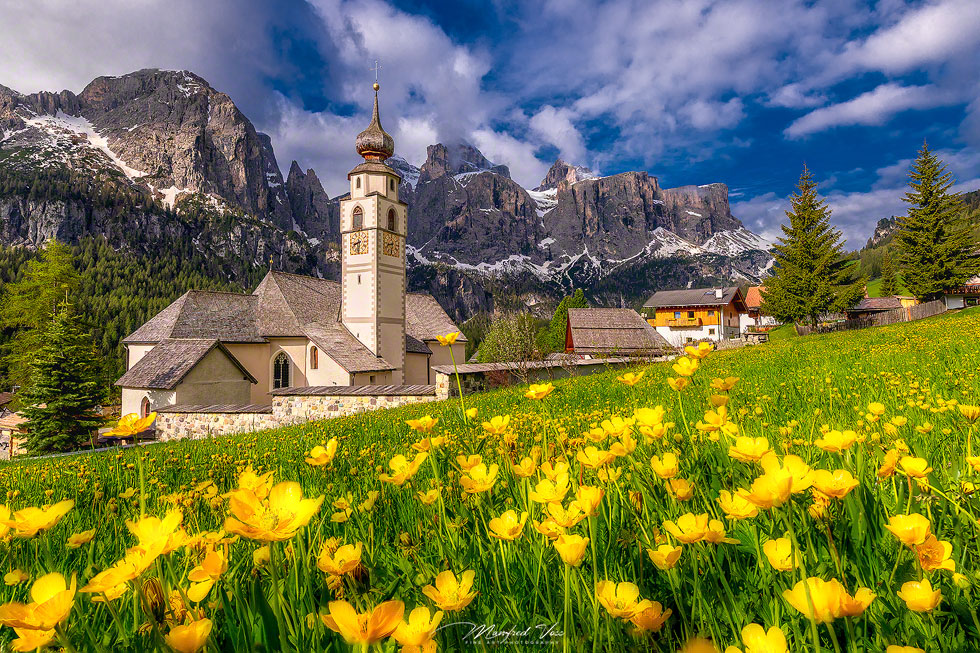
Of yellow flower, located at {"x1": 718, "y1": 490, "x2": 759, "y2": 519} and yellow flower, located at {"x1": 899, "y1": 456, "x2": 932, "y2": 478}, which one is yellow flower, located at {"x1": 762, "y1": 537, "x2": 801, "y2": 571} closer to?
yellow flower, located at {"x1": 718, "y1": 490, "x2": 759, "y2": 519}

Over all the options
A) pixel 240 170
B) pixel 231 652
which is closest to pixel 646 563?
pixel 231 652

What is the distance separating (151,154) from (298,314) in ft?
577

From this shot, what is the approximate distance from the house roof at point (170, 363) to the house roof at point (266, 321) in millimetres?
571

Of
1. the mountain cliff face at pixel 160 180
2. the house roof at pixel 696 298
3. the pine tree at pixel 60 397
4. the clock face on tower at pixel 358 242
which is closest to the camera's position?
the pine tree at pixel 60 397

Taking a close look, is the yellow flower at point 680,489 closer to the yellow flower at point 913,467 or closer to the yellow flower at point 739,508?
the yellow flower at point 739,508

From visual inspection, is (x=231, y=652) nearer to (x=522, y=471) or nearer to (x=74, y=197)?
(x=522, y=471)

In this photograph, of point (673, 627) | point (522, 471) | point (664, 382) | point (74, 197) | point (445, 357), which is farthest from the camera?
point (74, 197)

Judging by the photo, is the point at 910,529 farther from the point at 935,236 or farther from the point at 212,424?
the point at 935,236

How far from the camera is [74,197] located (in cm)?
12006

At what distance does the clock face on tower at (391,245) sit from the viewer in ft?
99.8

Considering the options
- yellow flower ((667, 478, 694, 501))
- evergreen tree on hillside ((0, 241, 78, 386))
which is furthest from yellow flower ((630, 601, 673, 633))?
evergreen tree on hillside ((0, 241, 78, 386))

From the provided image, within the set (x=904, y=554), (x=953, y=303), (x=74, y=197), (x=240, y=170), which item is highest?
(x=240, y=170)

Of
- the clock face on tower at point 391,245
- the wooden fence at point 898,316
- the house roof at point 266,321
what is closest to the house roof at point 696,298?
the wooden fence at point 898,316

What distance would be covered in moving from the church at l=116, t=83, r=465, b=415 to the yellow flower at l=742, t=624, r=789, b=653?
2617 centimetres
